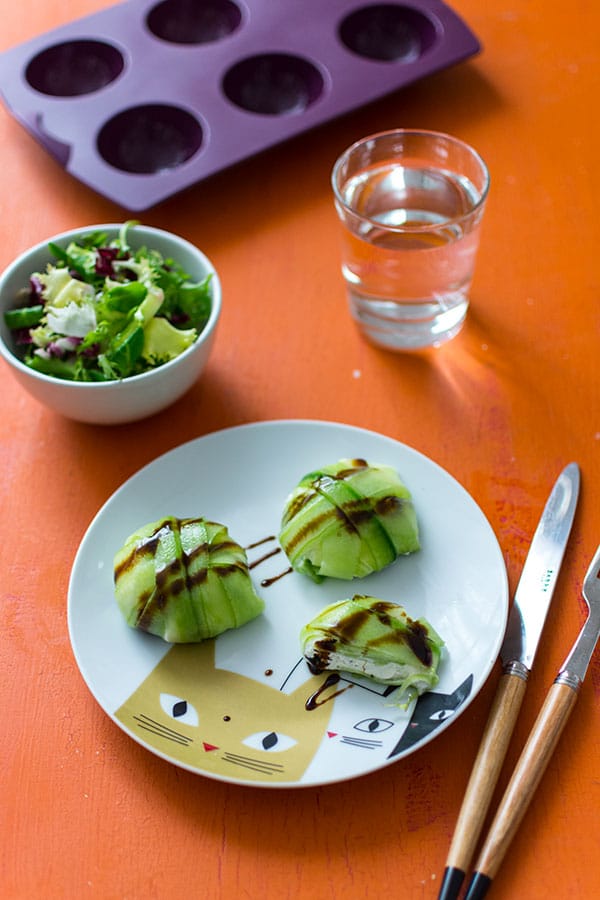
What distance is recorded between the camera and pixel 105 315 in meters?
0.94

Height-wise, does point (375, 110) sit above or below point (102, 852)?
above

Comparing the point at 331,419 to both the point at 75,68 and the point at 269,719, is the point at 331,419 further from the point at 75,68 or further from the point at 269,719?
the point at 75,68

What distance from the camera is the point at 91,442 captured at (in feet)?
3.28

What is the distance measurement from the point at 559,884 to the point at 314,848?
0.18 metres

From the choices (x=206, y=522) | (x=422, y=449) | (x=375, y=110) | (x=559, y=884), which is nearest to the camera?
(x=559, y=884)

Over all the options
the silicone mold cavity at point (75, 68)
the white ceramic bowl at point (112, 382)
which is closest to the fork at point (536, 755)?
the white ceramic bowl at point (112, 382)

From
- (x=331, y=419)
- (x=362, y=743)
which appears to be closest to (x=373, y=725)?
(x=362, y=743)

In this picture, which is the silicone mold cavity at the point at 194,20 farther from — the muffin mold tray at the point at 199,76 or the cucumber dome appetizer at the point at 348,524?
the cucumber dome appetizer at the point at 348,524

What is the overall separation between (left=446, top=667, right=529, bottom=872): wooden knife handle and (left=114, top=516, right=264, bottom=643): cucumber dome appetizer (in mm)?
211

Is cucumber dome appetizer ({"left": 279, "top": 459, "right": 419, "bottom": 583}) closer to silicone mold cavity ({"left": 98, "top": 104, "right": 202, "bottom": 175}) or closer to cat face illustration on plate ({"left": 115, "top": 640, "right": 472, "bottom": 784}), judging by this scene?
cat face illustration on plate ({"left": 115, "top": 640, "right": 472, "bottom": 784})

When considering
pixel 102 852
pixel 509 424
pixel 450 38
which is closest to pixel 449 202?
pixel 509 424

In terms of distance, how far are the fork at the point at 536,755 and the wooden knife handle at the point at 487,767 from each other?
0.01 m

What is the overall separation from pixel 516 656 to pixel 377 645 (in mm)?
120

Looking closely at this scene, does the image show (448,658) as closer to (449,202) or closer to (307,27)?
(449,202)
